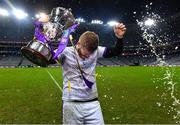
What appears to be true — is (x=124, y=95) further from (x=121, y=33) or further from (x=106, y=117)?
(x=121, y=33)

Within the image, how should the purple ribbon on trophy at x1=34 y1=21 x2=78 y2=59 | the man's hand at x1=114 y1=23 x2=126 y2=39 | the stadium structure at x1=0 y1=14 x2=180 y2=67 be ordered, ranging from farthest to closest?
1. the stadium structure at x1=0 y1=14 x2=180 y2=67
2. the man's hand at x1=114 y1=23 x2=126 y2=39
3. the purple ribbon on trophy at x1=34 y1=21 x2=78 y2=59

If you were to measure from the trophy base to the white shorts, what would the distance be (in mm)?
1116

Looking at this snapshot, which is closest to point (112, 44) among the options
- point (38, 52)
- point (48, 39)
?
point (48, 39)

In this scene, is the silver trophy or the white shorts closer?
the silver trophy

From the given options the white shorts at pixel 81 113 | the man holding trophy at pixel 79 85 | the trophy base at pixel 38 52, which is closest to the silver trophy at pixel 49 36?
the trophy base at pixel 38 52

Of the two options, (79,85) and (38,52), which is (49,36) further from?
(79,85)

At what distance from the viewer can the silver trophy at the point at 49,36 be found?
4426 millimetres

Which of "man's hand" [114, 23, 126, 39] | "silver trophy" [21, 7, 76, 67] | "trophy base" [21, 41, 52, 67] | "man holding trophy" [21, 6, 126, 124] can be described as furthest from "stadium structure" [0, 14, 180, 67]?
"trophy base" [21, 41, 52, 67]

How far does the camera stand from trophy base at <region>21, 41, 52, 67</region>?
173 inches

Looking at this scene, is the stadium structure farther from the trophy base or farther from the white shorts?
the trophy base

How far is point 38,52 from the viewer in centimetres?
436

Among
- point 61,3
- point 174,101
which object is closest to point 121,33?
point 174,101

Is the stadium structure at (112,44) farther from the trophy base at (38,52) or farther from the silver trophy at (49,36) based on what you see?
the trophy base at (38,52)

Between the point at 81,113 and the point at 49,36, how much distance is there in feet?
4.54
